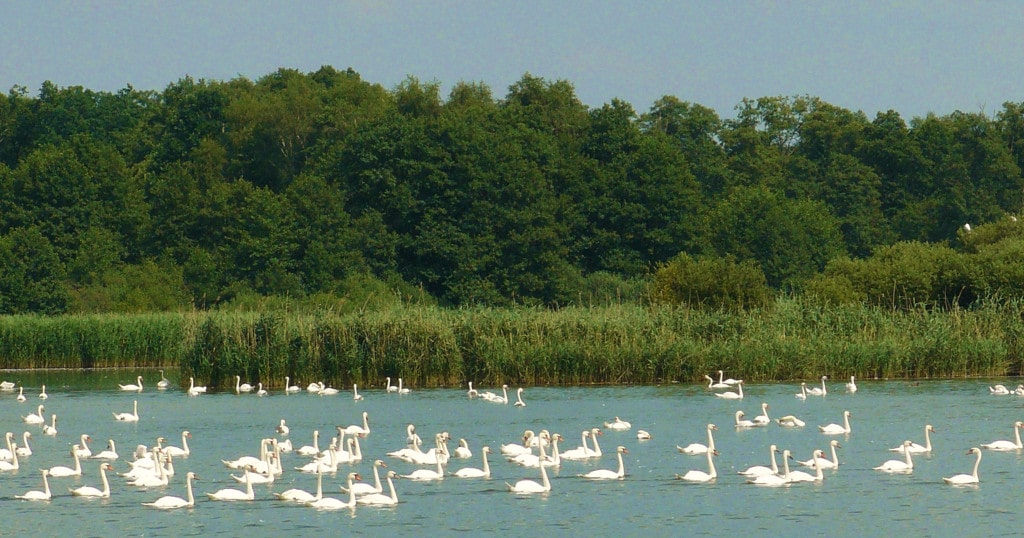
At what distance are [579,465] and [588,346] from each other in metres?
14.5

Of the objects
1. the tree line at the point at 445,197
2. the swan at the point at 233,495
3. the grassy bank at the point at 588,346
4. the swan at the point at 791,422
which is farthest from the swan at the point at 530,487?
the tree line at the point at 445,197

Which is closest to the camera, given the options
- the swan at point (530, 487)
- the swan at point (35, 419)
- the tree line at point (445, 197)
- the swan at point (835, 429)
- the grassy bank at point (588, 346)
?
the swan at point (530, 487)

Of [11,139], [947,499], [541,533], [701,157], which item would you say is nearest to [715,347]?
[947,499]

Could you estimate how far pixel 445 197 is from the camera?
74.9 meters

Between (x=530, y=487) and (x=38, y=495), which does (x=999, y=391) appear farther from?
(x=38, y=495)

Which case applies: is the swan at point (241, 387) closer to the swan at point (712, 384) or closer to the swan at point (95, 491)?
the swan at point (712, 384)

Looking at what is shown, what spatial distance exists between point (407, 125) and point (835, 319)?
3650cm

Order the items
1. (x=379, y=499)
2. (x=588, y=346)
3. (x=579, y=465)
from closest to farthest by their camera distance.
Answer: (x=379, y=499)
(x=579, y=465)
(x=588, y=346)

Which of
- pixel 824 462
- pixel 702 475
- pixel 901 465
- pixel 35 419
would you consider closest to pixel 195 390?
pixel 35 419

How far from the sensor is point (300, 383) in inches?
1706

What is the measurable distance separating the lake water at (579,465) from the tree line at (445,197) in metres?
24.0

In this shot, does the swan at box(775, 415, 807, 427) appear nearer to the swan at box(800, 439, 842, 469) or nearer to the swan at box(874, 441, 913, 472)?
the swan at box(800, 439, 842, 469)

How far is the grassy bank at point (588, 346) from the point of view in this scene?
42312mm

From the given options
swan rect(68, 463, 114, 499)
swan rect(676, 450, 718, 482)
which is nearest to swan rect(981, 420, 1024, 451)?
swan rect(676, 450, 718, 482)
